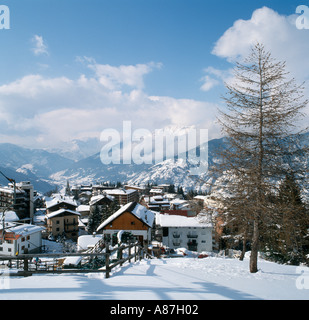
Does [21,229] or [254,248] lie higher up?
[254,248]

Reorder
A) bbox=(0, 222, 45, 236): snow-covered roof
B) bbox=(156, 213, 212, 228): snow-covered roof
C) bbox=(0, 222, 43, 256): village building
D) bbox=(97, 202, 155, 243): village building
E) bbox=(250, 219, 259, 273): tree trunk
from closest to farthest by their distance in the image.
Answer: bbox=(250, 219, 259, 273): tree trunk, bbox=(97, 202, 155, 243): village building, bbox=(0, 222, 43, 256): village building, bbox=(0, 222, 45, 236): snow-covered roof, bbox=(156, 213, 212, 228): snow-covered roof

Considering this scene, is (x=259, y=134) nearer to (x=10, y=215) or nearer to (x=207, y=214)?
(x=207, y=214)

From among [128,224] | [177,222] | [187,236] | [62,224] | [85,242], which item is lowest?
[62,224]

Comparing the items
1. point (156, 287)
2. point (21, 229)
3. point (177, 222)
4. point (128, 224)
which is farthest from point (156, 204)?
point (156, 287)

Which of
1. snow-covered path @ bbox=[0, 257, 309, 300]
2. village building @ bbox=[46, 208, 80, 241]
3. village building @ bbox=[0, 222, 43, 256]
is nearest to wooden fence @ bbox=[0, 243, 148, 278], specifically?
snow-covered path @ bbox=[0, 257, 309, 300]

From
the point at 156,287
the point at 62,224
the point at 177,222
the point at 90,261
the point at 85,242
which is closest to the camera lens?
the point at 156,287

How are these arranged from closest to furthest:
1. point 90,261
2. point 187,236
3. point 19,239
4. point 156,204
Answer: point 90,261, point 19,239, point 187,236, point 156,204

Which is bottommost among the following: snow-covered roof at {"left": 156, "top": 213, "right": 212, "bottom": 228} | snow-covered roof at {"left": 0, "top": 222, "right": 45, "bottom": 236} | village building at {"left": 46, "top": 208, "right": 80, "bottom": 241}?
village building at {"left": 46, "top": 208, "right": 80, "bottom": 241}

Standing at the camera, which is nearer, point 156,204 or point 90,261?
point 90,261

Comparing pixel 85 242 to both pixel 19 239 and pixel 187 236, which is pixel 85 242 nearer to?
pixel 19 239

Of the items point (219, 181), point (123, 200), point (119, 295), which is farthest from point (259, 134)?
point (123, 200)

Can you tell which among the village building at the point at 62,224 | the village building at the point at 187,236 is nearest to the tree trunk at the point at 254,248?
the village building at the point at 187,236

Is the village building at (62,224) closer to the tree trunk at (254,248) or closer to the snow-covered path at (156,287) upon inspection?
the snow-covered path at (156,287)

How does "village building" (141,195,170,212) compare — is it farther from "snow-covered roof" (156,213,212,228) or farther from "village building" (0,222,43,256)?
"village building" (0,222,43,256)
